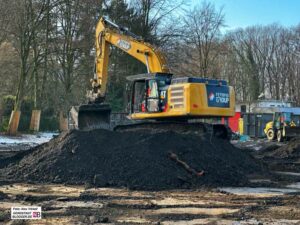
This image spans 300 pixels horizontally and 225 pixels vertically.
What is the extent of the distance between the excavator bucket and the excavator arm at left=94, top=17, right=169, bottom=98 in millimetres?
1212

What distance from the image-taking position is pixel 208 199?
994cm

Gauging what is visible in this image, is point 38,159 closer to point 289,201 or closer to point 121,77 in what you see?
point 289,201

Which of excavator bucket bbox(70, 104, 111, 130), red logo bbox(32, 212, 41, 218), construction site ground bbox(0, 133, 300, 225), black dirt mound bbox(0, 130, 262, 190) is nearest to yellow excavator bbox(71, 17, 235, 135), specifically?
excavator bucket bbox(70, 104, 111, 130)

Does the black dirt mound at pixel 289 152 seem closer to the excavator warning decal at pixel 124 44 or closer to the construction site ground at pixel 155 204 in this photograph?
the excavator warning decal at pixel 124 44

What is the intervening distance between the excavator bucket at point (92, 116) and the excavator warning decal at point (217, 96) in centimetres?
372

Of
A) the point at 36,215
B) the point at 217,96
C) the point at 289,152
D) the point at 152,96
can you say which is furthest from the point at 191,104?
the point at 36,215

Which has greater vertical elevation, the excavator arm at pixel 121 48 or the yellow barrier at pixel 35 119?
the excavator arm at pixel 121 48

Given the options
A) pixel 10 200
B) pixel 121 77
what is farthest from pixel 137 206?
pixel 121 77

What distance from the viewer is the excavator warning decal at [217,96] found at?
Result: 655 inches

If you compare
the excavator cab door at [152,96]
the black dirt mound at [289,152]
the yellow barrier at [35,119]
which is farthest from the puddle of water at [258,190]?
the yellow barrier at [35,119]

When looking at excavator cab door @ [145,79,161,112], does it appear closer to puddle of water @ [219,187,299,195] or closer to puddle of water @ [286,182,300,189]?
puddle of water @ [286,182,300,189]

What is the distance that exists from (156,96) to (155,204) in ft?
27.6

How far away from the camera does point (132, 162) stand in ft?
40.1

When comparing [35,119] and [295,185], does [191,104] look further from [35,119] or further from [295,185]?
[35,119]
